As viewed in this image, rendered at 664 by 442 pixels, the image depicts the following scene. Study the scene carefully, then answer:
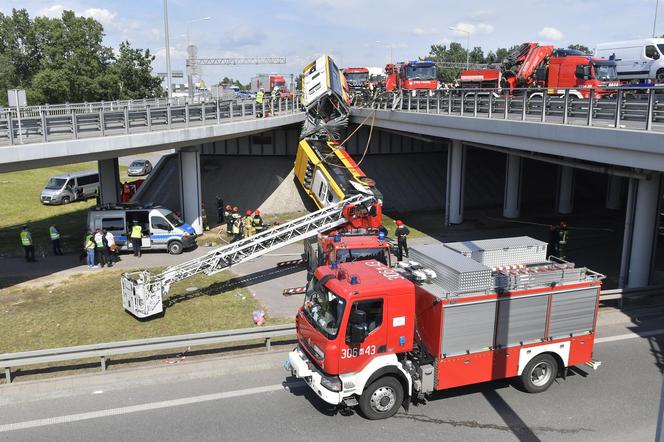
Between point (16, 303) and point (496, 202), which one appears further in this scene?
point (496, 202)

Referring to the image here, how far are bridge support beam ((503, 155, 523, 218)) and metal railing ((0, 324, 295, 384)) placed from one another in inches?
786

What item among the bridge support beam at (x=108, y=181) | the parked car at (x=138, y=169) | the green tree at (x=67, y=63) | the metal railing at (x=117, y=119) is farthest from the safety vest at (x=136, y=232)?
the green tree at (x=67, y=63)

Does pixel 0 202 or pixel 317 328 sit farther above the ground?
pixel 317 328

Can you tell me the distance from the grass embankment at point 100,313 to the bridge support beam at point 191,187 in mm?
6956

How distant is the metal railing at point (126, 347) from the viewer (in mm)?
11047

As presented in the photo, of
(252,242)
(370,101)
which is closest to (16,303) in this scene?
(252,242)

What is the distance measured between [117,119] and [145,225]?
424cm

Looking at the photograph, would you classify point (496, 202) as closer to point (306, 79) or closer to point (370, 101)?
point (370, 101)

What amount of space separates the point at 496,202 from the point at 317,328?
2575 cm

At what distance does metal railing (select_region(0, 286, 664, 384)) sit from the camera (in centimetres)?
1105

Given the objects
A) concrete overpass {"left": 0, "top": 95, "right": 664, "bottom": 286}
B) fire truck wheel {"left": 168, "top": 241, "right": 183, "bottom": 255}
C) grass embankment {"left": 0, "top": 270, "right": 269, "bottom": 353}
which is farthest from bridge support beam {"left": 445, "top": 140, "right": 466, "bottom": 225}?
fire truck wheel {"left": 168, "top": 241, "right": 183, "bottom": 255}

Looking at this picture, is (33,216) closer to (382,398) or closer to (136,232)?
(136,232)

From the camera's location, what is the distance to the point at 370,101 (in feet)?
99.3

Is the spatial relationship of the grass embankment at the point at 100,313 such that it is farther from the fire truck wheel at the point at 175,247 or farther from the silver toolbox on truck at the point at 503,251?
the silver toolbox on truck at the point at 503,251
